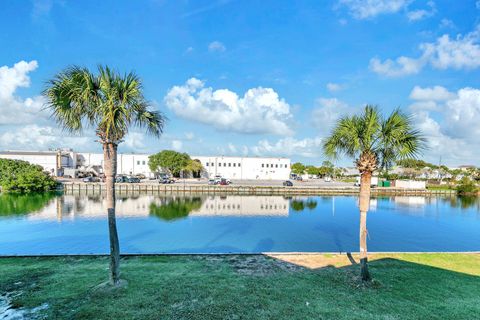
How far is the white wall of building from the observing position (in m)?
73.9

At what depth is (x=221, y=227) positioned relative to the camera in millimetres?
24797

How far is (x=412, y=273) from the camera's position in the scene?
8469 mm

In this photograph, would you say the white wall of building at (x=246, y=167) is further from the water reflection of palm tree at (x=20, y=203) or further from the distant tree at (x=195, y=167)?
the water reflection of palm tree at (x=20, y=203)

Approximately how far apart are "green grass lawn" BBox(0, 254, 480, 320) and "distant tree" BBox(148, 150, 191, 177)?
56.6 metres

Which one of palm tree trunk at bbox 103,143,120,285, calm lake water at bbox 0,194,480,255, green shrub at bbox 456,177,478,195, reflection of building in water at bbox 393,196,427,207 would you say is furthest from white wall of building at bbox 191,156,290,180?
palm tree trunk at bbox 103,143,120,285

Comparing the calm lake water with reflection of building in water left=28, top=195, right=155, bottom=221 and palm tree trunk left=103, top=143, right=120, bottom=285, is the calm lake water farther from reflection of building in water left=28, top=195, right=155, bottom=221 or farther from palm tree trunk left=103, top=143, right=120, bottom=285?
palm tree trunk left=103, top=143, right=120, bottom=285

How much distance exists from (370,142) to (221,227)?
62.3ft

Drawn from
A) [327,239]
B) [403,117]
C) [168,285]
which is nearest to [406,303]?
[403,117]

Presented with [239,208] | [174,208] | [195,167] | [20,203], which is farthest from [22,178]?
[239,208]

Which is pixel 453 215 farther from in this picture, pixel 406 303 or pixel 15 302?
pixel 15 302

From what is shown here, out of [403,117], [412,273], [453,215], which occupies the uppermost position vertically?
[403,117]

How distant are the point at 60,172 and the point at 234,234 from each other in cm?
6463

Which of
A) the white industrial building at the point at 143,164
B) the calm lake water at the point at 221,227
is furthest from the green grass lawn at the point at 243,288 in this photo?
the white industrial building at the point at 143,164

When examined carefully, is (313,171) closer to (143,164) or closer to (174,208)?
(143,164)
